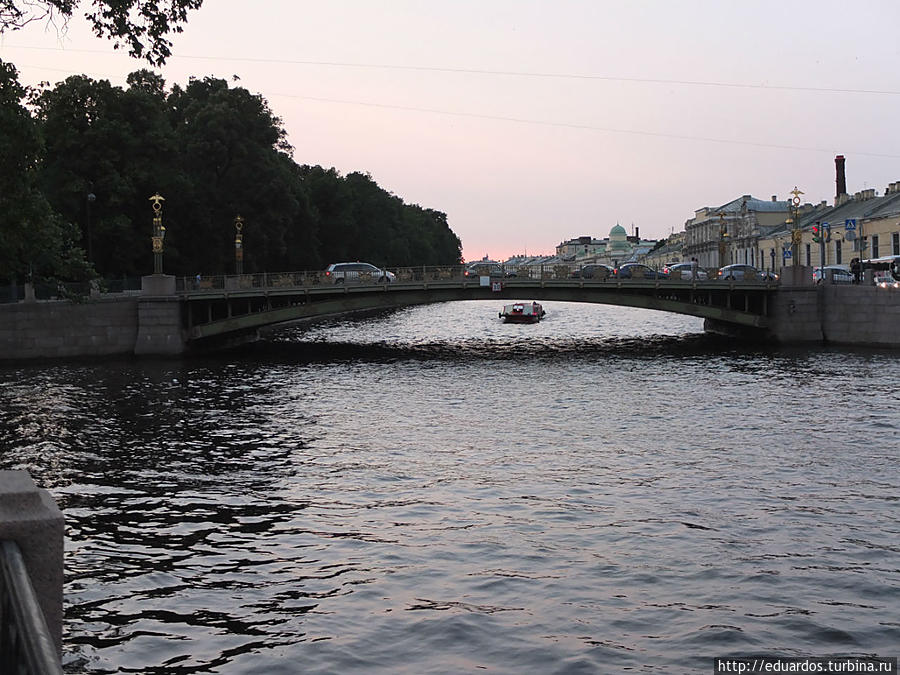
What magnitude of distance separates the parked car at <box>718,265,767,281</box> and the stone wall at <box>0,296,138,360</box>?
3378 cm

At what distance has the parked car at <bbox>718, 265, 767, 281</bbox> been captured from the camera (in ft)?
197

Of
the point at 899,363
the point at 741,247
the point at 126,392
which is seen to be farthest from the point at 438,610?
the point at 741,247

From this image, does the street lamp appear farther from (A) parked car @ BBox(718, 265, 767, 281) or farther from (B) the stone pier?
(B) the stone pier

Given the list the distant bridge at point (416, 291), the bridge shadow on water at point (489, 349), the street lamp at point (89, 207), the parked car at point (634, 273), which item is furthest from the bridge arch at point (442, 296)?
the street lamp at point (89, 207)

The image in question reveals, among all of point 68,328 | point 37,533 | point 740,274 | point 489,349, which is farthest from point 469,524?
point 740,274

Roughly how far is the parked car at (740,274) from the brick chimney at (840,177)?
50.8m

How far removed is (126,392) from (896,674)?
3216 centimetres

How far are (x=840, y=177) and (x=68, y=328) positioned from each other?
8908cm

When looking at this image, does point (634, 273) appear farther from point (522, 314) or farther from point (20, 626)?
point (20, 626)

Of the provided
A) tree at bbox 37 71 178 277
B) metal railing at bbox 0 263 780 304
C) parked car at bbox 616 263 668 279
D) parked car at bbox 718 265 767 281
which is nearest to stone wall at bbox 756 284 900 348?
parked car at bbox 718 265 767 281

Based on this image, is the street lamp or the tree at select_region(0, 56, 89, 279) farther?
Answer: the street lamp

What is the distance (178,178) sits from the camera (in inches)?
2606

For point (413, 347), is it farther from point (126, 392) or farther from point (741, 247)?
point (741, 247)

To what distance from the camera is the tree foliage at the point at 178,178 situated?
2395 inches
